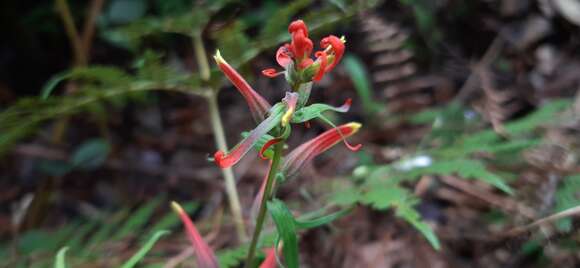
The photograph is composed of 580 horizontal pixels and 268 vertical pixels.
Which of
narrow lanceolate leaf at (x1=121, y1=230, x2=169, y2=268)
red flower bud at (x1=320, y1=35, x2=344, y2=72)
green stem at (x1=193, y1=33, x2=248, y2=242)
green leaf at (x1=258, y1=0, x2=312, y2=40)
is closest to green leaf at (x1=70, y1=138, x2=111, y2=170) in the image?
green stem at (x1=193, y1=33, x2=248, y2=242)

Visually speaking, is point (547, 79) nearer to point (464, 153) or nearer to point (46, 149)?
point (464, 153)

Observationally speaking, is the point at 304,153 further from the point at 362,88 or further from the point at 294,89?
the point at 362,88

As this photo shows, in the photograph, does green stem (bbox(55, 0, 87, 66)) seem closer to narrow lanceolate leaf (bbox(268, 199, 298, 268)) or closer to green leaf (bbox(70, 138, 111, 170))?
green leaf (bbox(70, 138, 111, 170))

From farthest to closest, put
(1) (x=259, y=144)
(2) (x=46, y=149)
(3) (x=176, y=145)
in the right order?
(3) (x=176, y=145) < (2) (x=46, y=149) < (1) (x=259, y=144)

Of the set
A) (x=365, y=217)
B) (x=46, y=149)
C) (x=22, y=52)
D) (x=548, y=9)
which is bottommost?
(x=365, y=217)

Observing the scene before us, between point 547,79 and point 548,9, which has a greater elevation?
point 548,9

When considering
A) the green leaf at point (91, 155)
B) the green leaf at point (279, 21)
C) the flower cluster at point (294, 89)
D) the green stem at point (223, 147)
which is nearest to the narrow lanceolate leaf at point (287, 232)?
the flower cluster at point (294, 89)

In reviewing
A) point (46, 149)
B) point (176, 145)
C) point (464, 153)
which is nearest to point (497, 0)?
point (464, 153)
